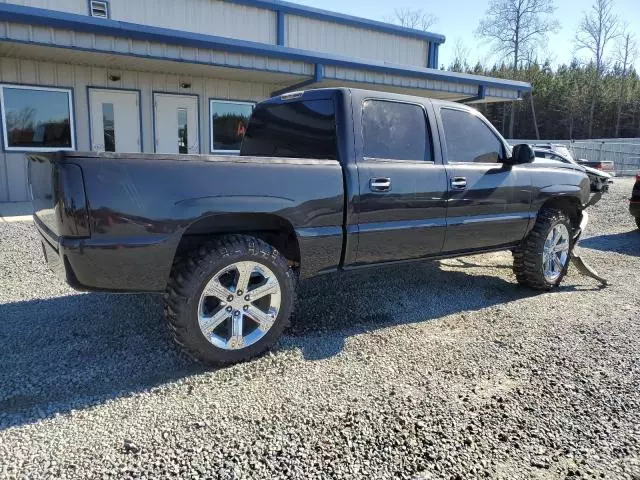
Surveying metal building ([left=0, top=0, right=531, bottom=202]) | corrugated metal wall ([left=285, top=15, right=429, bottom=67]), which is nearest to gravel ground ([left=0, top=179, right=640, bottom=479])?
metal building ([left=0, top=0, right=531, bottom=202])

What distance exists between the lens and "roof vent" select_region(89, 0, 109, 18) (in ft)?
41.3

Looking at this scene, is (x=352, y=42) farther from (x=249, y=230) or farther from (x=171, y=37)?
(x=249, y=230)

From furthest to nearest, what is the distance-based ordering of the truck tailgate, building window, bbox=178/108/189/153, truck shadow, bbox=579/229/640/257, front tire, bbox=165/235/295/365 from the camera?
1. building window, bbox=178/108/189/153
2. truck shadow, bbox=579/229/640/257
3. front tire, bbox=165/235/295/365
4. the truck tailgate

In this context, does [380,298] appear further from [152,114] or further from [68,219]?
[152,114]

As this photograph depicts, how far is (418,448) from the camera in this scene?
2.49m

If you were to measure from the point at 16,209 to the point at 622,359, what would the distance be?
974 centimetres

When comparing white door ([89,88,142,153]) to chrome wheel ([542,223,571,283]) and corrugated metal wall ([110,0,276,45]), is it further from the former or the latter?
chrome wheel ([542,223,571,283])

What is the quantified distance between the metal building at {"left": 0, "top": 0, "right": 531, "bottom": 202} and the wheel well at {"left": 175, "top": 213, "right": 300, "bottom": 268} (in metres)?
6.79

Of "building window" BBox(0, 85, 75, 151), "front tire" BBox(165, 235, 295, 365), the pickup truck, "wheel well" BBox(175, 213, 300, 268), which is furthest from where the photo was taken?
"building window" BBox(0, 85, 75, 151)

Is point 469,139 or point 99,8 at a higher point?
point 99,8

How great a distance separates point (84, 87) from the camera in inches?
420

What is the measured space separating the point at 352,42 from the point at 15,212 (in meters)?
12.3

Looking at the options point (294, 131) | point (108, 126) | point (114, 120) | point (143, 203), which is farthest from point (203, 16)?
point (143, 203)

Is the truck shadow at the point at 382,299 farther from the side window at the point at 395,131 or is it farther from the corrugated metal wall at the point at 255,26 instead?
the corrugated metal wall at the point at 255,26
